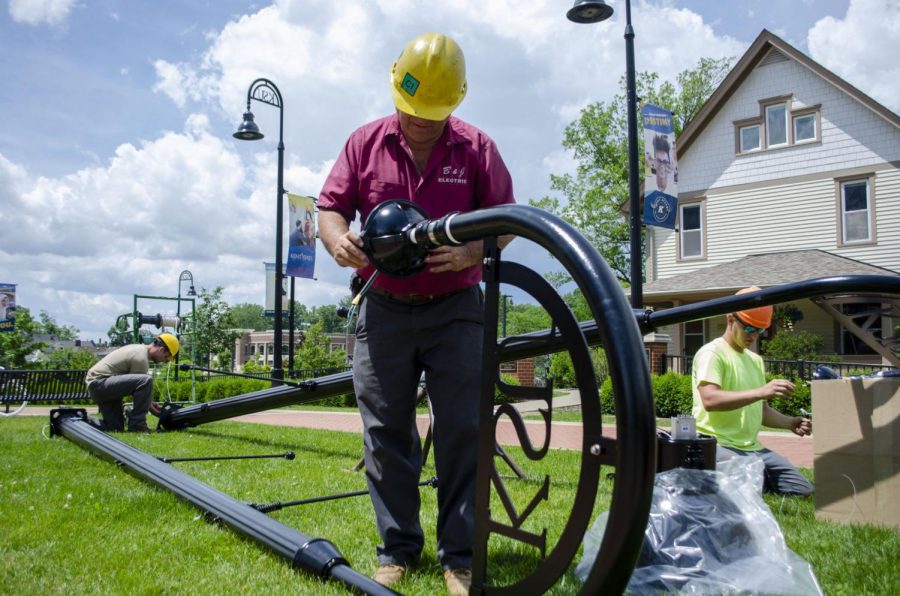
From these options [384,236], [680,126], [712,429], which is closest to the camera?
[384,236]

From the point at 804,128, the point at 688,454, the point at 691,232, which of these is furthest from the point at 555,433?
the point at 804,128

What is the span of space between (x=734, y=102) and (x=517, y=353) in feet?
70.0

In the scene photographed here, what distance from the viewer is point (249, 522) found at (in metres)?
3.31

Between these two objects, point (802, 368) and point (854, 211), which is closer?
point (802, 368)

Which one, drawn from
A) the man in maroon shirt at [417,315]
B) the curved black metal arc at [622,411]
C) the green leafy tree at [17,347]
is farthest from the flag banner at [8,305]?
the curved black metal arc at [622,411]

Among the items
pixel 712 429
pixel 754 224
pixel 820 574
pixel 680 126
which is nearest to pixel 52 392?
pixel 712 429

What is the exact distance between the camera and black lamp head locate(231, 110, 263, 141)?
17266 millimetres

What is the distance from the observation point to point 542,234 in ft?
5.87

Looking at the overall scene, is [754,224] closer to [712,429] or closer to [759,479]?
[712,429]

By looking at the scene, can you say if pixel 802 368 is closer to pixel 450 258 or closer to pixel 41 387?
pixel 450 258

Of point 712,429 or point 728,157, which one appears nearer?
point 712,429

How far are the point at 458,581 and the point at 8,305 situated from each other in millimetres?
34129

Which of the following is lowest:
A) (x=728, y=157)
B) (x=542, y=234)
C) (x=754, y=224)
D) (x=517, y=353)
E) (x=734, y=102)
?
(x=517, y=353)

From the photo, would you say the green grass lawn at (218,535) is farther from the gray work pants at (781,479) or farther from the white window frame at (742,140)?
the white window frame at (742,140)
